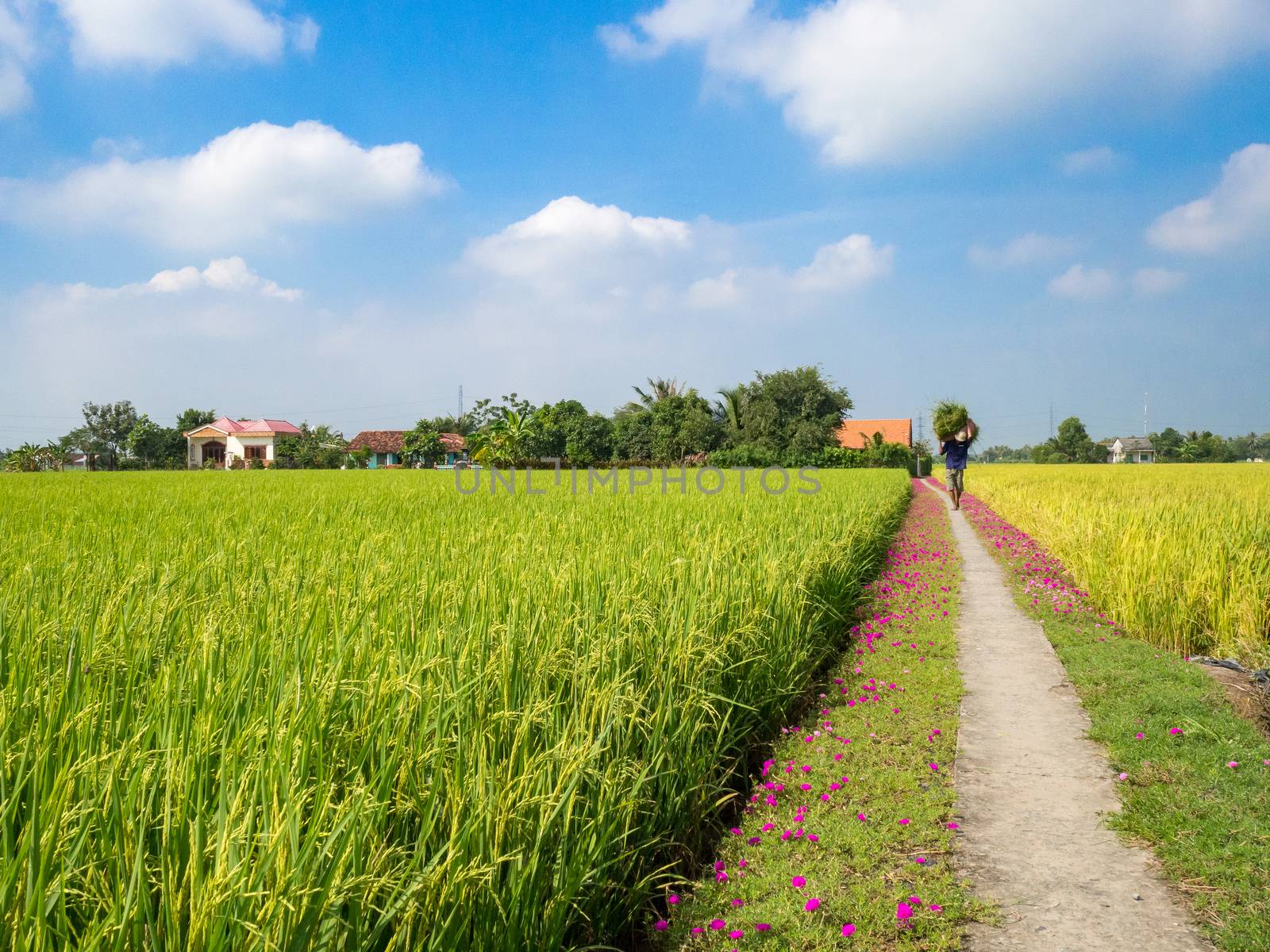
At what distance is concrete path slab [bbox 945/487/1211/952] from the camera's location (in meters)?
2.12

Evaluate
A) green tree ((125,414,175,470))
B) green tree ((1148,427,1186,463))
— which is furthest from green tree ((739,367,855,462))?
green tree ((1148,427,1186,463))

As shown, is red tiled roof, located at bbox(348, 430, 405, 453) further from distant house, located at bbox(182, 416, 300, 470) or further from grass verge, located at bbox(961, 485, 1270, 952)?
grass verge, located at bbox(961, 485, 1270, 952)

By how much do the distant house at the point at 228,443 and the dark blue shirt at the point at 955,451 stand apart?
59.5m

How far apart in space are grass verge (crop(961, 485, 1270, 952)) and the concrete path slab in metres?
0.09

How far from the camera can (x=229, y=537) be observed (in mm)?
5582

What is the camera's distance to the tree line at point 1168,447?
71.2 m

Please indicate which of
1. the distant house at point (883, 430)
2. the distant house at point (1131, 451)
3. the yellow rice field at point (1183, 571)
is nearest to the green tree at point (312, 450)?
the distant house at point (883, 430)

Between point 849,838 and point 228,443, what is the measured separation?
70805mm

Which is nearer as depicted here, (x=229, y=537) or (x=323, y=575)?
(x=323, y=575)

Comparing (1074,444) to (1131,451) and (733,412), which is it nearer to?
(1131,451)

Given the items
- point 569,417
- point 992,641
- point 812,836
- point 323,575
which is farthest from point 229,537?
point 569,417

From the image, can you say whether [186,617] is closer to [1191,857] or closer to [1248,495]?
[1191,857]

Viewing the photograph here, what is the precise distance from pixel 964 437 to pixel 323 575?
13.0m

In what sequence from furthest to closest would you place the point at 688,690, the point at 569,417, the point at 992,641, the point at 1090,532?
the point at 569,417 < the point at 1090,532 < the point at 992,641 < the point at 688,690
